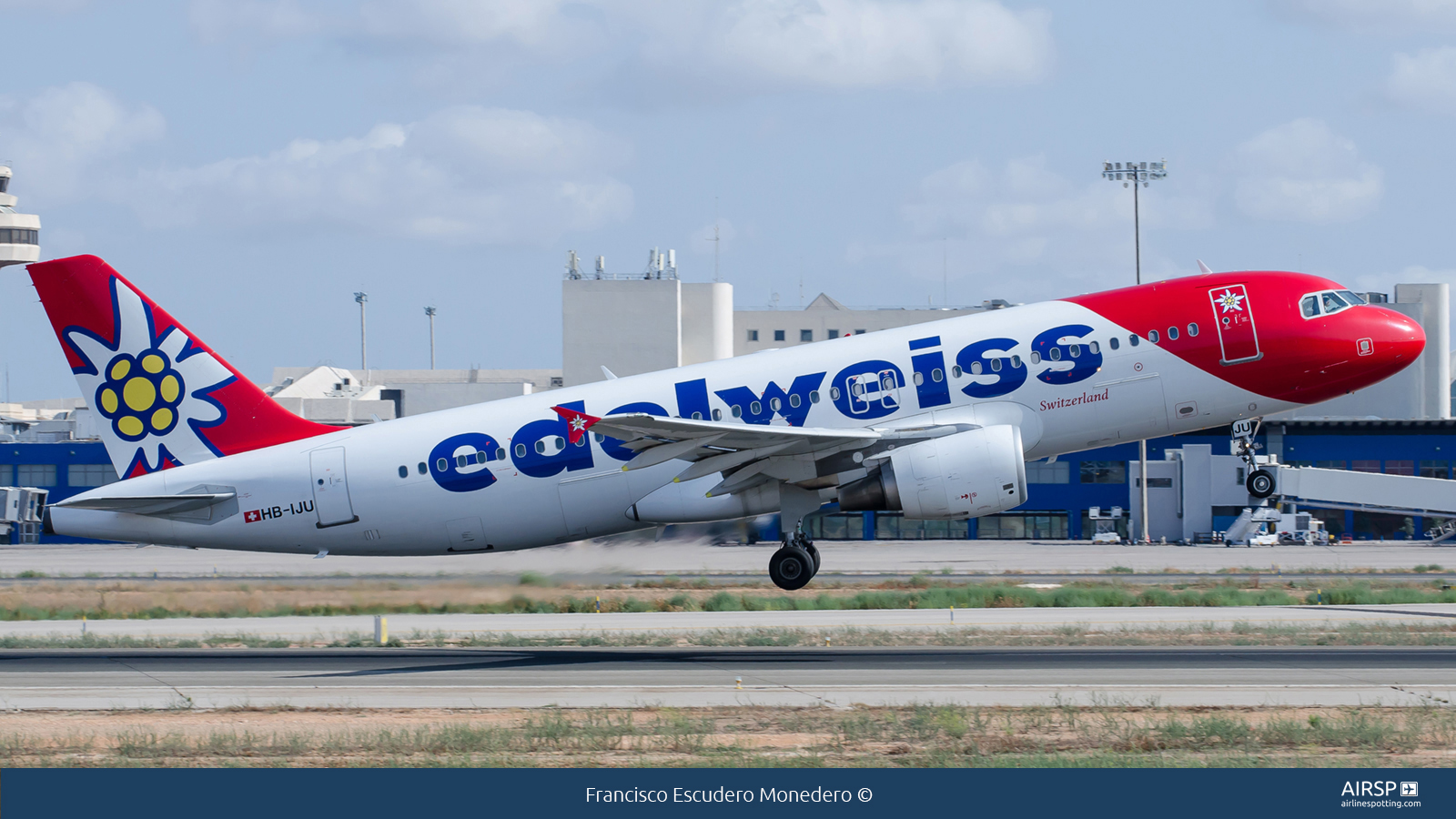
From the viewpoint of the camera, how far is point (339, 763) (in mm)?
16844

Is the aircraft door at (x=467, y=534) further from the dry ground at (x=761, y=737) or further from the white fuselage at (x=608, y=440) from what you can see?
the dry ground at (x=761, y=737)

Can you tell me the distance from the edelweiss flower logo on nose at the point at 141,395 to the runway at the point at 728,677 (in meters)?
4.91

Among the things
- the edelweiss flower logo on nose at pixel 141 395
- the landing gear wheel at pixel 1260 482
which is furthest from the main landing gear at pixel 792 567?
the edelweiss flower logo on nose at pixel 141 395

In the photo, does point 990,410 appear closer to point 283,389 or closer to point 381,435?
point 381,435

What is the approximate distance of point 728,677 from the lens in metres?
24.5

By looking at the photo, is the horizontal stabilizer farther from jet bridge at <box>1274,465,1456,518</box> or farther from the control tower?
the control tower

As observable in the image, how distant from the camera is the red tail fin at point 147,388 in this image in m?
31.1

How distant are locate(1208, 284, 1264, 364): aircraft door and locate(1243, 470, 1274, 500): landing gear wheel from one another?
3.05 metres

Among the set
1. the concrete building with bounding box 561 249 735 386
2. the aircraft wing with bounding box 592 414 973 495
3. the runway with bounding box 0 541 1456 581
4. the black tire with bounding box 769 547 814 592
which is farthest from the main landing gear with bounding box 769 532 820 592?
the concrete building with bounding box 561 249 735 386

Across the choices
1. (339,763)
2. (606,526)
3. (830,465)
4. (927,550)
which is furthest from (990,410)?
(927,550)

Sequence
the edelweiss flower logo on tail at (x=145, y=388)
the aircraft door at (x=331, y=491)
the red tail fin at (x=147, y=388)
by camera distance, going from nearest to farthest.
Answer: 1. the aircraft door at (x=331, y=491)
2. the red tail fin at (x=147, y=388)
3. the edelweiss flower logo on tail at (x=145, y=388)

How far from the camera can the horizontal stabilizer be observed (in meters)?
30.2

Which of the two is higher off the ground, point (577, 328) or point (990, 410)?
point (577, 328)

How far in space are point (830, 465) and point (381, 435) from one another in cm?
956
